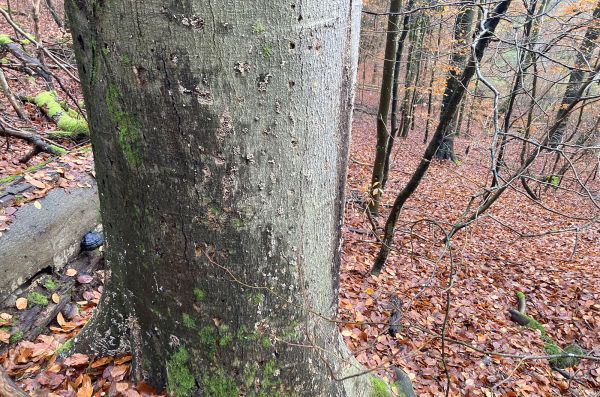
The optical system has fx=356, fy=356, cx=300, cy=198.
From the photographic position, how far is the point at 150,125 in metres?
1.04

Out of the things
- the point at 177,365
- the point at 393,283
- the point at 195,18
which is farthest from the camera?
the point at 393,283

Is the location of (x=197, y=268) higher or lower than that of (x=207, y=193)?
lower

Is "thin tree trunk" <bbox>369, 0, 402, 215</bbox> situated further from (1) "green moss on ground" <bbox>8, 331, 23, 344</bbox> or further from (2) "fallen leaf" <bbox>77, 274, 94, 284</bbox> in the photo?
(1) "green moss on ground" <bbox>8, 331, 23, 344</bbox>

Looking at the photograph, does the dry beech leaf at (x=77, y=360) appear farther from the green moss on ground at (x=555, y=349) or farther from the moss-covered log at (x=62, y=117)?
the moss-covered log at (x=62, y=117)

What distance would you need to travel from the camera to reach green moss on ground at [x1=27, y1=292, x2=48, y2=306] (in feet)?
10.2

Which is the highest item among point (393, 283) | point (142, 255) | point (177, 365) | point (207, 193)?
point (207, 193)

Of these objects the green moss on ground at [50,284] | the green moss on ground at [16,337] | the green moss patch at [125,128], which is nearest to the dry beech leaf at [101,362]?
the green moss patch at [125,128]

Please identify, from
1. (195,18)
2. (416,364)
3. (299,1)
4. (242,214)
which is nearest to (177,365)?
(242,214)

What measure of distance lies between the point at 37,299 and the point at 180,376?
8.37ft

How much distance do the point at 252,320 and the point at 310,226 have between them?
1.27 ft

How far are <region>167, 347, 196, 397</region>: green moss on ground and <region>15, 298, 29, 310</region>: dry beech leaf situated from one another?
2422mm

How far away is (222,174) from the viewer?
Answer: 1059mm

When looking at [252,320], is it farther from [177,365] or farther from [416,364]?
[416,364]

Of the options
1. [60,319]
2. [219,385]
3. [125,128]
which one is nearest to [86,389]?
[219,385]
